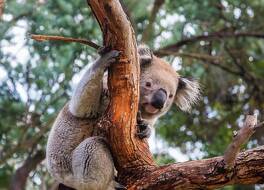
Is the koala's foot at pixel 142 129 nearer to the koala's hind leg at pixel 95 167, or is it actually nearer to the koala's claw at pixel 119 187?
the koala's hind leg at pixel 95 167

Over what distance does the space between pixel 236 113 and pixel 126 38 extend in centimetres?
450

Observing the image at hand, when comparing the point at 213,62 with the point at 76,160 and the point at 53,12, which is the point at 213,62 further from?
the point at 76,160

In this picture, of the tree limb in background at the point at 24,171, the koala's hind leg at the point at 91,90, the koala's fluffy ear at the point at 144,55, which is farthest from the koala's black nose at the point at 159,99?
the tree limb in background at the point at 24,171

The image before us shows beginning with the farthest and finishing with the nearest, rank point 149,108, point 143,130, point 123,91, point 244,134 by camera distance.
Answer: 1. point 149,108
2. point 143,130
3. point 123,91
4. point 244,134

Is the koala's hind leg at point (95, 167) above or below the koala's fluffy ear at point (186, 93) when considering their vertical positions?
below

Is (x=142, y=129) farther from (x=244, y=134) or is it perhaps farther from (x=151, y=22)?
(x=151, y=22)

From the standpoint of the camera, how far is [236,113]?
7742 millimetres

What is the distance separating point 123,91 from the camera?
143 inches

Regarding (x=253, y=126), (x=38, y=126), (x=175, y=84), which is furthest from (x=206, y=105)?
→ (x=253, y=126)

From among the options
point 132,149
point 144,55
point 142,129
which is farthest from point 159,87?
point 132,149

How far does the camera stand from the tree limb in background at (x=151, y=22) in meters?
6.89

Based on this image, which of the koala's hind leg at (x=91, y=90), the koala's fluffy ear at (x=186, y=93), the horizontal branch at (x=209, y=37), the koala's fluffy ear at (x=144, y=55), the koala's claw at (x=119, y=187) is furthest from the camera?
the horizontal branch at (x=209, y=37)

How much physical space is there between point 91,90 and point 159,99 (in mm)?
765

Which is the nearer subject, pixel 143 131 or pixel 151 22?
pixel 143 131
